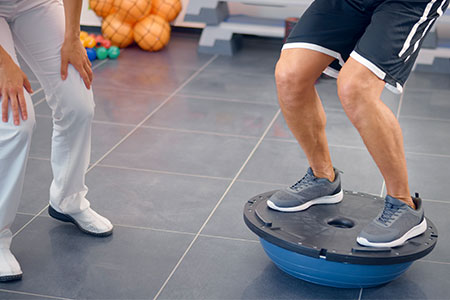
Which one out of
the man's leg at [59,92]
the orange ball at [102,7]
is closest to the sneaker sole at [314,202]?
the man's leg at [59,92]

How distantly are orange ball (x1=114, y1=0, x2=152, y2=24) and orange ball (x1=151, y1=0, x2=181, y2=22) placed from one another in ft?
0.40

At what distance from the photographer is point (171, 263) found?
2221mm

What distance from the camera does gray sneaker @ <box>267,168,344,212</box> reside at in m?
2.17

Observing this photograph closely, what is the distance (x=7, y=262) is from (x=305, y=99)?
3.47ft

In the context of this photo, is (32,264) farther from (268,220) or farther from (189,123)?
(189,123)

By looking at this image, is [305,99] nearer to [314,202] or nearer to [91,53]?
A: [314,202]

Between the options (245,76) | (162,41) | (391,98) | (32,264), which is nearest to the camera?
(32,264)

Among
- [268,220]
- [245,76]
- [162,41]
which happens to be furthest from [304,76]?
[162,41]

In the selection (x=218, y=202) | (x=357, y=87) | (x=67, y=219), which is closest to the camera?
(x=357, y=87)

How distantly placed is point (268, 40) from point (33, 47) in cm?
323

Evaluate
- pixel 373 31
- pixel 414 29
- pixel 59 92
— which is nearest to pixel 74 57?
pixel 59 92

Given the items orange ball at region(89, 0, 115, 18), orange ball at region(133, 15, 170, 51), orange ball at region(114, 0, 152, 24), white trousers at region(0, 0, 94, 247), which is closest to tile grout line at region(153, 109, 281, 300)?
white trousers at region(0, 0, 94, 247)

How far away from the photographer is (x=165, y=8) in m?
4.98

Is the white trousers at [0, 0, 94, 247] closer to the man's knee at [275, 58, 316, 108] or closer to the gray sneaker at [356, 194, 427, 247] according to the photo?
the man's knee at [275, 58, 316, 108]
